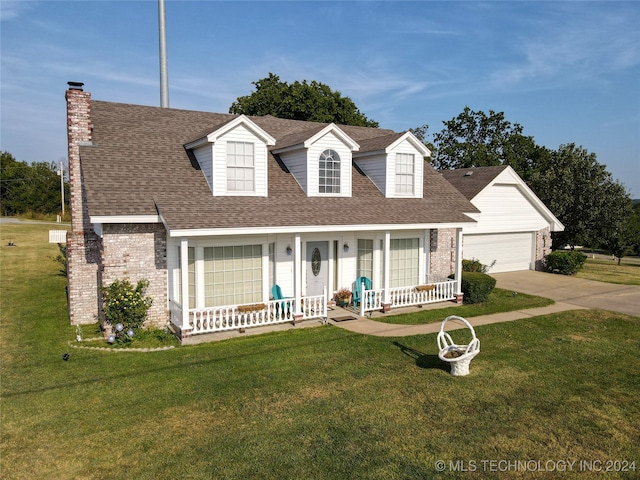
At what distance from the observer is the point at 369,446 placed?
731cm

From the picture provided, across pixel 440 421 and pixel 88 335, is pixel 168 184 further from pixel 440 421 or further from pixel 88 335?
pixel 440 421

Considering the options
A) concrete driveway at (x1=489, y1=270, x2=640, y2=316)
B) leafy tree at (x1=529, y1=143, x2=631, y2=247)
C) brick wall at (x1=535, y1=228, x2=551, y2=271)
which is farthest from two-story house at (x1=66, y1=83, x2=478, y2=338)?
leafy tree at (x1=529, y1=143, x2=631, y2=247)

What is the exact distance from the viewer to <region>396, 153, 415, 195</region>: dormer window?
1848 centimetres

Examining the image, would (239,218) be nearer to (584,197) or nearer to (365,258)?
(365,258)

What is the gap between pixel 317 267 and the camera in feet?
54.1

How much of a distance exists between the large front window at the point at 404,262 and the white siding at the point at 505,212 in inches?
271

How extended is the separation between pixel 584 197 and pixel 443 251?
53.3ft

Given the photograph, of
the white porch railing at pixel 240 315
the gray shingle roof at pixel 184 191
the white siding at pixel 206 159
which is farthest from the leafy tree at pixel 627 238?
the white siding at pixel 206 159

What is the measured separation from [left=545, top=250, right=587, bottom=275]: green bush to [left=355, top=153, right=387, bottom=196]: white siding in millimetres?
13439

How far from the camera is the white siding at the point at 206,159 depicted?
14.8 m

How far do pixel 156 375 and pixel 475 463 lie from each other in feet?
22.3

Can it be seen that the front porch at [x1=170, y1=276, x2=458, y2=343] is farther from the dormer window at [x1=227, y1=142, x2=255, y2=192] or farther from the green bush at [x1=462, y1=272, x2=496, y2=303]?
the dormer window at [x1=227, y1=142, x2=255, y2=192]

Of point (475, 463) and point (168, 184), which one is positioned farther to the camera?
point (168, 184)

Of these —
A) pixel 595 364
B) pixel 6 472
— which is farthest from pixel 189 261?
pixel 595 364
